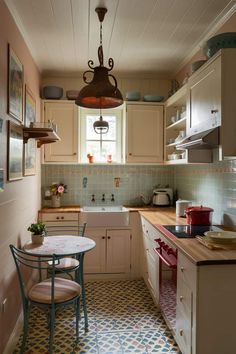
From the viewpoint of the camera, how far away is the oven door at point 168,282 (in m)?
2.19

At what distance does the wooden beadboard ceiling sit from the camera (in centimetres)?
228

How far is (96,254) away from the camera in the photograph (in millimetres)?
3564

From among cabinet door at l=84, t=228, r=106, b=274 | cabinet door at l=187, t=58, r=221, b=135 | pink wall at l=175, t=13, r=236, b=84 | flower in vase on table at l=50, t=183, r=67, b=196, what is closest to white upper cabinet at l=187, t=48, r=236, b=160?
cabinet door at l=187, t=58, r=221, b=135

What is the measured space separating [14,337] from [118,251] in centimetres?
153

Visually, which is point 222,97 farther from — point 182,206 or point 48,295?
point 48,295

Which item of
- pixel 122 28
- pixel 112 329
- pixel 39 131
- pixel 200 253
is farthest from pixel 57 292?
pixel 122 28

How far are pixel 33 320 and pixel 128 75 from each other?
3042 millimetres

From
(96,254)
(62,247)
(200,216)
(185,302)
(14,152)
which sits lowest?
(96,254)

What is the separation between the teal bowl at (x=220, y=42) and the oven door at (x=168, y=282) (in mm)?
1508

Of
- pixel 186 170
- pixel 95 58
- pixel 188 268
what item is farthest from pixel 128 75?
pixel 188 268

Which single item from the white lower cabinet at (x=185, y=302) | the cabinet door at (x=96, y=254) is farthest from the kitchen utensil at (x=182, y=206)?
the white lower cabinet at (x=185, y=302)

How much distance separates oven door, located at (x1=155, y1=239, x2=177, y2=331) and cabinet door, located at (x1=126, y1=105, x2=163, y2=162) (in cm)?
154

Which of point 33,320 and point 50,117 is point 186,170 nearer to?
point 50,117

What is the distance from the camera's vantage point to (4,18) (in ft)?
7.07
